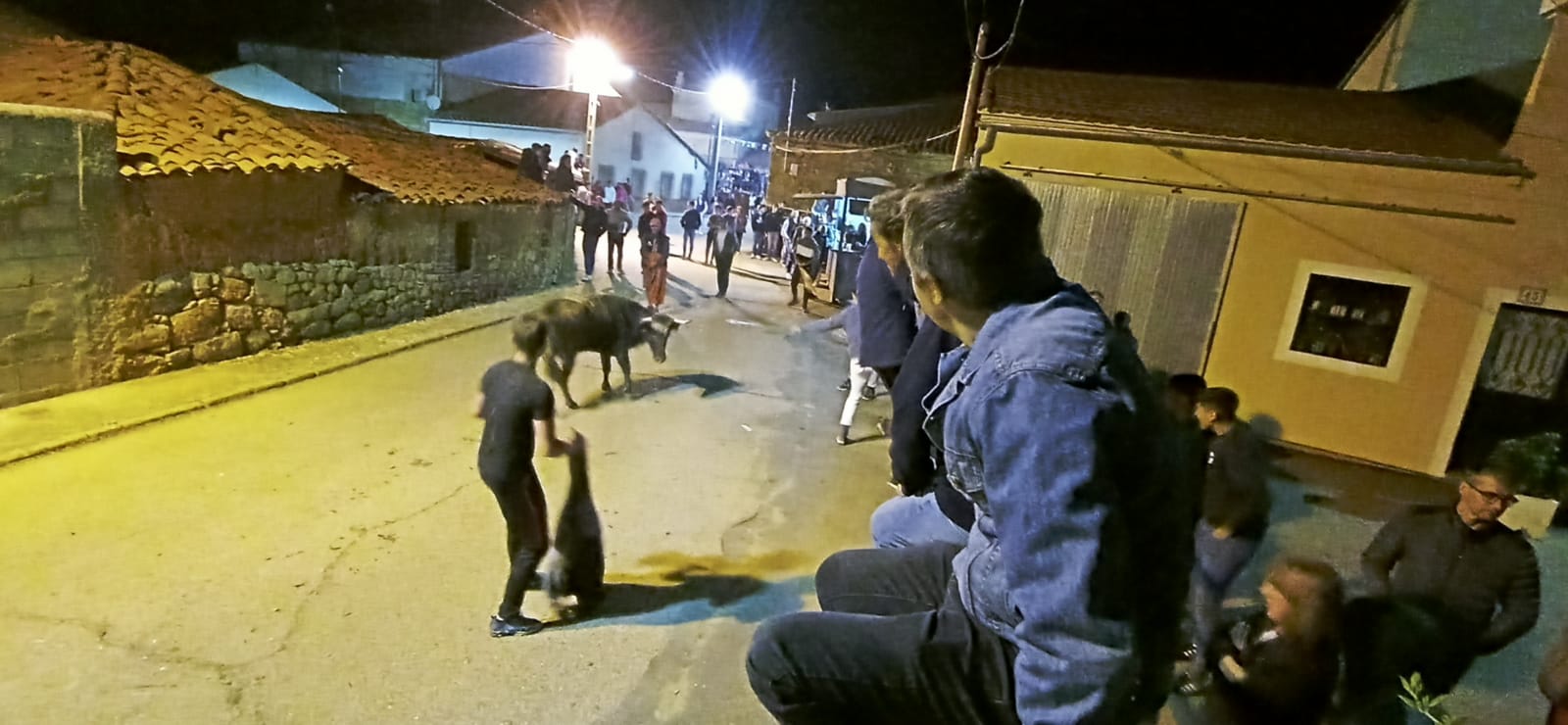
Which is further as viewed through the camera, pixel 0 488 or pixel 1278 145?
pixel 1278 145

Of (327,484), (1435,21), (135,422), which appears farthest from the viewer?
(1435,21)

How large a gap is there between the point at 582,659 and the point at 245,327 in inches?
285

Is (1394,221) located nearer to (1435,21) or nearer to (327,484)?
(1435,21)

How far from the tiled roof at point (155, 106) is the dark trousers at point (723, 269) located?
27.1 ft

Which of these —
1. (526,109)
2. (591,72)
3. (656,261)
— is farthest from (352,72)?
(656,261)

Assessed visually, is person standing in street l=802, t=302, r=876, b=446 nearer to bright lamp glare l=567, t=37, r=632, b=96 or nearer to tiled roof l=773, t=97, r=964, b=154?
tiled roof l=773, t=97, r=964, b=154

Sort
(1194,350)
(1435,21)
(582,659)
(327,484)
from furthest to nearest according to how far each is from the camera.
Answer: (1435,21) < (1194,350) < (327,484) < (582,659)

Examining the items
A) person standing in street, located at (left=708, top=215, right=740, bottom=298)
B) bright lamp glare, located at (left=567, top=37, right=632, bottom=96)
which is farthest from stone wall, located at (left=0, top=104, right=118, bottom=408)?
bright lamp glare, located at (left=567, top=37, right=632, bottom=96)

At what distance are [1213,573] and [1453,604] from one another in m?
0.91

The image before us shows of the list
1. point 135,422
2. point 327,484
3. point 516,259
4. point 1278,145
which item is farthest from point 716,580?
point 516,259

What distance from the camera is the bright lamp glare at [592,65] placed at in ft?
77.8

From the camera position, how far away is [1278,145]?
9336 millimetres

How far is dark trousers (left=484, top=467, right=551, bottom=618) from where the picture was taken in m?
4.09

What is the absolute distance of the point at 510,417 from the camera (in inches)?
157
